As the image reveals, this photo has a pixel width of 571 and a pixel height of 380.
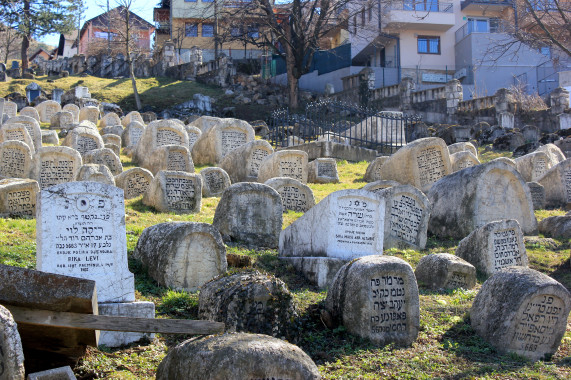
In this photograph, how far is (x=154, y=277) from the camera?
25.4 feet

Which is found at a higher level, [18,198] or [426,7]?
[426,7]

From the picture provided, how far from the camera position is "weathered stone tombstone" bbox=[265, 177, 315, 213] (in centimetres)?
1238

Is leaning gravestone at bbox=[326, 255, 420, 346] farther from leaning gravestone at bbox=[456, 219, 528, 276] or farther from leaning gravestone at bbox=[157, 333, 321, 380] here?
leaning gravestone at bbox=[456, 219, 528, 276]

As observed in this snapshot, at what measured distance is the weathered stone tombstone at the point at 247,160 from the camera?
1591 cm

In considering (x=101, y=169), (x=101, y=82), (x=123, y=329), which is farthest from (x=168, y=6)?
(x=123, y=329)

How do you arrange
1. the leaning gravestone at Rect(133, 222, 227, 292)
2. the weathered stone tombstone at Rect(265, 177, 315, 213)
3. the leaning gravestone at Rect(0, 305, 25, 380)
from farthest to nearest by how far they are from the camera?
the weathered stone tombstone at Rect(265, 177, 315, 213), the leaning gravestone at Rect(133, 222, 227, 292), the leaning gravestone at Rect(0, 305, 25, 380)

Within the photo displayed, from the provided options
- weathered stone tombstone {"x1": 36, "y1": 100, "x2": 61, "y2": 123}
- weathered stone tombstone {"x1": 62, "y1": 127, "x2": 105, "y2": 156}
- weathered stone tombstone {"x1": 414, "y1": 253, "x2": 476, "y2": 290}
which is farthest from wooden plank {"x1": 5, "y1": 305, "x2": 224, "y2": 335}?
weathered stone tombstone {"x1": 36, "y1": 100, "x2": 61, "y2": 123}

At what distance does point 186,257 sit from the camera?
7711mm

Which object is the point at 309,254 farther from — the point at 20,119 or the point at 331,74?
the point at 331,74

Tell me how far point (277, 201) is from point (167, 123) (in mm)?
8793

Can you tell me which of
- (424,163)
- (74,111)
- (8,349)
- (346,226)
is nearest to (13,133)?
(74,111)

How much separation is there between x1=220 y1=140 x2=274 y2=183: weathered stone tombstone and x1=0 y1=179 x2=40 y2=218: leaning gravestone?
5913 millimetres

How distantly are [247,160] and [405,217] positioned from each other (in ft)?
19.4

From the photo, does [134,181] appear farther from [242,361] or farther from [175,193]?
[242,361]
